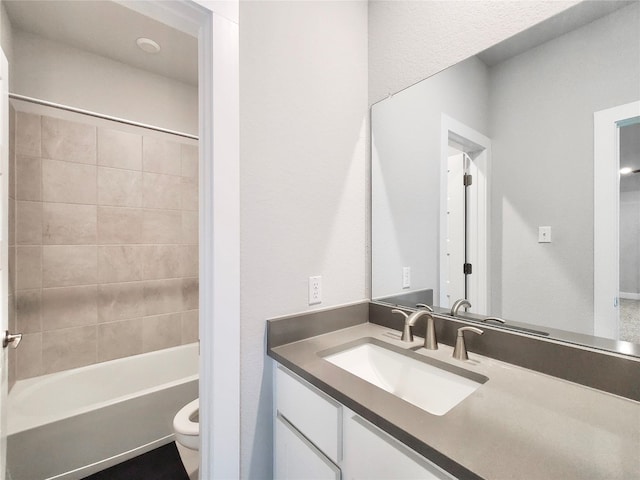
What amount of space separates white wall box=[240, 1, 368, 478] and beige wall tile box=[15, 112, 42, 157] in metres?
1.76

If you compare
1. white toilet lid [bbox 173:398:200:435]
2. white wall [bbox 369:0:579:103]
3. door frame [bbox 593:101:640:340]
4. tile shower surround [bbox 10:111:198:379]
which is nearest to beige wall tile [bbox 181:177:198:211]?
tile shower surround [bbox 10:111:198:379]

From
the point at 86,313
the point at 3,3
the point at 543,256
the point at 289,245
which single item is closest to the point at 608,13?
the point at 543,256

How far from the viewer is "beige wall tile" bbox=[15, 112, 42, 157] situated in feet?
5.72

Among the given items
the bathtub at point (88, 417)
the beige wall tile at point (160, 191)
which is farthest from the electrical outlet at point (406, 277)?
the beige wall tile at point (160, 191)

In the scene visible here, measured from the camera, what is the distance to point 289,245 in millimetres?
1112

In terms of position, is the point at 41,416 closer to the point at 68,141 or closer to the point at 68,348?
the point at 68,348

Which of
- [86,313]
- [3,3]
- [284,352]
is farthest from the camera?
[86,313]

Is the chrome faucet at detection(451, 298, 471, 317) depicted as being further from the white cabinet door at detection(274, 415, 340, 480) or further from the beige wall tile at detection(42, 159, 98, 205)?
the beige wall tile at detection(42, 159, 98, 205)

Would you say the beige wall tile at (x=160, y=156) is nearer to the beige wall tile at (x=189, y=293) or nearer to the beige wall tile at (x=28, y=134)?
the beige wall tile at (x=28, y=134)

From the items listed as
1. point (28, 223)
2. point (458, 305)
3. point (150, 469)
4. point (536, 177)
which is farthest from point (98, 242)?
point (536, 177)

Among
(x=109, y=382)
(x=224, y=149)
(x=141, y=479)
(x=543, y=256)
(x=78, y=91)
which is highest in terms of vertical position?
(x=78, y=91)

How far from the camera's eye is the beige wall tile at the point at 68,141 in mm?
1836

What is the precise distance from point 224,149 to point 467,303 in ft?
3.51

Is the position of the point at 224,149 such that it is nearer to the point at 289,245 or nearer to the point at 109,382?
the point at 289,245
